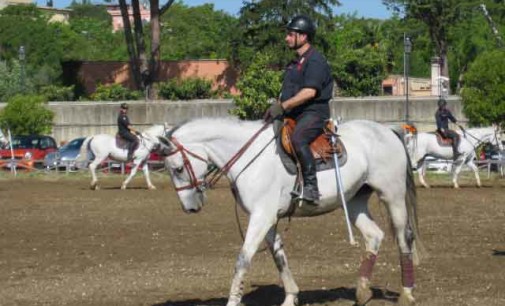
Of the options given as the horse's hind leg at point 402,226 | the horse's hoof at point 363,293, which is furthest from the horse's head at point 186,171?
the horse's hind leg at point 402,226

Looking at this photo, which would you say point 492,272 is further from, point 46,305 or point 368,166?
point 46,305

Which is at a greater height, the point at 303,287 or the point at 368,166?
the point at 368,166

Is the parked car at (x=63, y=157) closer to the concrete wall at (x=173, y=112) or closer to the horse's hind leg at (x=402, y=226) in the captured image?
the concrete wall at (x=173, y=112)

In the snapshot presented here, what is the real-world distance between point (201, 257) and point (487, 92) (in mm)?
29296

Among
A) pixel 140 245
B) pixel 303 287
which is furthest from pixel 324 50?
pixel 303 287

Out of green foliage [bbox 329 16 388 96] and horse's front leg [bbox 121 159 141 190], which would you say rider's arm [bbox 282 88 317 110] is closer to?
horse's front leg [bbox 121 159 141 190]

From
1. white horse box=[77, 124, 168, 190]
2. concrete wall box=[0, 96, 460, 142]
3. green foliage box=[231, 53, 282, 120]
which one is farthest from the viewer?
concrete wall box=[0, 96, 460, 142]

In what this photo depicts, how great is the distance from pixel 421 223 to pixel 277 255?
10047 mm

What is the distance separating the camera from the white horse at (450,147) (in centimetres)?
3497

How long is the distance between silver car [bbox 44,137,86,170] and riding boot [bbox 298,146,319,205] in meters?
32.7

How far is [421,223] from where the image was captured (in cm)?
2152

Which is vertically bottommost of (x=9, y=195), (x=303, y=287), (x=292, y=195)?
(x=9, y=195)

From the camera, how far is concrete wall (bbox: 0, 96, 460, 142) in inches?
2170

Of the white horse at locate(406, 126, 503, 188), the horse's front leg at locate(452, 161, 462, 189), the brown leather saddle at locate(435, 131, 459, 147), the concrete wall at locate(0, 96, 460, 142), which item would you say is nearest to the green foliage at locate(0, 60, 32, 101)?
the concrete wall at locate(0, 96, 460, 142)
